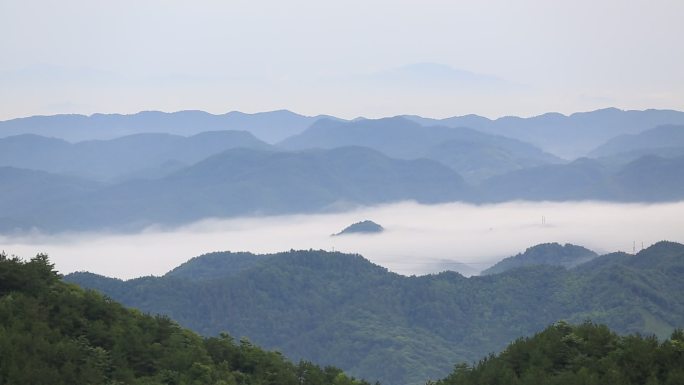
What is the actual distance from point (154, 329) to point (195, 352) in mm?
4530

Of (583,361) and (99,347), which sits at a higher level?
(99,347)

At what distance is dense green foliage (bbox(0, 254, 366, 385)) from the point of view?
45281mm

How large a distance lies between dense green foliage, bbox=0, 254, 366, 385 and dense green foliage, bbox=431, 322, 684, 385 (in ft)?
37.1

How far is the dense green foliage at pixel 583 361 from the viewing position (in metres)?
45.4

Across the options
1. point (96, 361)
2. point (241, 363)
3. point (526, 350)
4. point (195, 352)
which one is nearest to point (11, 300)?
point (96, 361)

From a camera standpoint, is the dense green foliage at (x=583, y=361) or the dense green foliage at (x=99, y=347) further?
the dense green foliage at (x=583, y=361)

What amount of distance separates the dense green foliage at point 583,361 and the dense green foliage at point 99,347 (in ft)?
37.1

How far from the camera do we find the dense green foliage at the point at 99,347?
45281 millimetres

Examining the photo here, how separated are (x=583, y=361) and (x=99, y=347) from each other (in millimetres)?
26017

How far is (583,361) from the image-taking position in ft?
161

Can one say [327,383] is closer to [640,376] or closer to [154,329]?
[154,329]

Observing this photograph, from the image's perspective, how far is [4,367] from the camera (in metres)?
43.1

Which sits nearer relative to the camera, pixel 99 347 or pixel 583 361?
pixel 583 361

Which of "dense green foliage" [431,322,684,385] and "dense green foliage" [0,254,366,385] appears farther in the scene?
"dense green foliage" [431,322,684,385]
